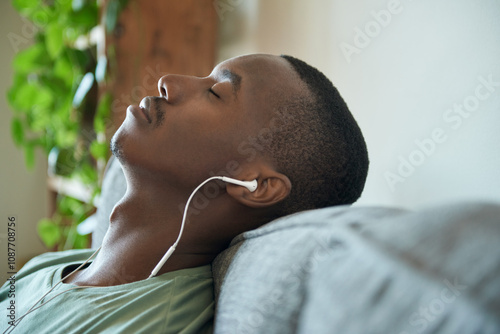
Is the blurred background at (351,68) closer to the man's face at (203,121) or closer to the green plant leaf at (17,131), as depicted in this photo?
the green plant leaf at (17,131)

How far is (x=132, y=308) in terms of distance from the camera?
767mm

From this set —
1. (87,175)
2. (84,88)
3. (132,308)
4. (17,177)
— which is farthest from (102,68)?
(17,177)

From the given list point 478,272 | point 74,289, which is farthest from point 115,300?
point 478,272

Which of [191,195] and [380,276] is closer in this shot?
[380,276]

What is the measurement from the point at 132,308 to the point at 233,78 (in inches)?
18.5

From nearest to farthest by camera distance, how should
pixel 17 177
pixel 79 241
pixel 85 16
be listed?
1. pixel 85 16
2. pixel 79 241
3. pixel 17 177

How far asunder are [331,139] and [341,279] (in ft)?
1.55

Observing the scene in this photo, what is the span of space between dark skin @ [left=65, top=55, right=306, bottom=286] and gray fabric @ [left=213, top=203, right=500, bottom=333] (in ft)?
1.03

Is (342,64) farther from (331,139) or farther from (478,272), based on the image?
(478,272)

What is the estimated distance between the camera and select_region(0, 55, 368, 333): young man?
0.91 metres

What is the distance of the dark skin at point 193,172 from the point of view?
A: 907 mm

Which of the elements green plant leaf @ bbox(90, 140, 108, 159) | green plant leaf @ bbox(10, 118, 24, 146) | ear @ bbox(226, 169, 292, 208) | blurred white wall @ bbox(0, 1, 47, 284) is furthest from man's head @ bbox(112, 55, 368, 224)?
blurred white wall @ bbox(0, 1, 47, 284)

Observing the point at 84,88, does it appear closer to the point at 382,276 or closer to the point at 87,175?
the point at 87,175

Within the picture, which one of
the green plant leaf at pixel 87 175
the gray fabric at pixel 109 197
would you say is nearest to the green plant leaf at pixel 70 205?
the green plant leaf at pixel 87 175
